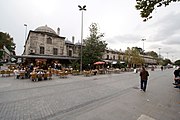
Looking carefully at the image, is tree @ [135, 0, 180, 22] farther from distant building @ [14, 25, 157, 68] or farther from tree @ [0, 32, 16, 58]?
tree @ [0, 32, 16, 58]

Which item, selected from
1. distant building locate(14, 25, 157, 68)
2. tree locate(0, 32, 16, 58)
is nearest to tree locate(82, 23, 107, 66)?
distant building locate(14, 25, 157, 68)

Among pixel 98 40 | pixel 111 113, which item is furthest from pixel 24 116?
pixel 98 40

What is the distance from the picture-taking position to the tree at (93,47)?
31250 mm

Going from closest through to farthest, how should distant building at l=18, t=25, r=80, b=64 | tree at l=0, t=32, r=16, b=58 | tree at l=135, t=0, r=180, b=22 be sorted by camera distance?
tree at l=135, t=0, r=180, b=22, distant building at l=18, t=25, r=80, b=64, tree at l=0, t=32, r=16, b=58

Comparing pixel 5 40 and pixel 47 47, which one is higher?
pixel 5 40

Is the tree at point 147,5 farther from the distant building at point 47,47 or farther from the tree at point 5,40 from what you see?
the tree at point 5,40

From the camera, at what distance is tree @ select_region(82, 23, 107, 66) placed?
31.2 m

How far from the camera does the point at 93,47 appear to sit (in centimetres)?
3209

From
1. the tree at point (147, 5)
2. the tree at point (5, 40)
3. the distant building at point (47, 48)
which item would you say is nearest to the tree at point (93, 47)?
the distant building at point (47, 48)

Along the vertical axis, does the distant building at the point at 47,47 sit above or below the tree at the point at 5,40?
below

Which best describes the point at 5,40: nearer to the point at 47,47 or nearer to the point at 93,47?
the point at 47,47

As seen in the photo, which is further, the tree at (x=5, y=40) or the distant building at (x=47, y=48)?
the tree at (x=5, y=40)

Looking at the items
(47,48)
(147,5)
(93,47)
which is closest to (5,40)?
(47,48)

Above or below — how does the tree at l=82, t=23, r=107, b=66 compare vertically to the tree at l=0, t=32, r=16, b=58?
below
